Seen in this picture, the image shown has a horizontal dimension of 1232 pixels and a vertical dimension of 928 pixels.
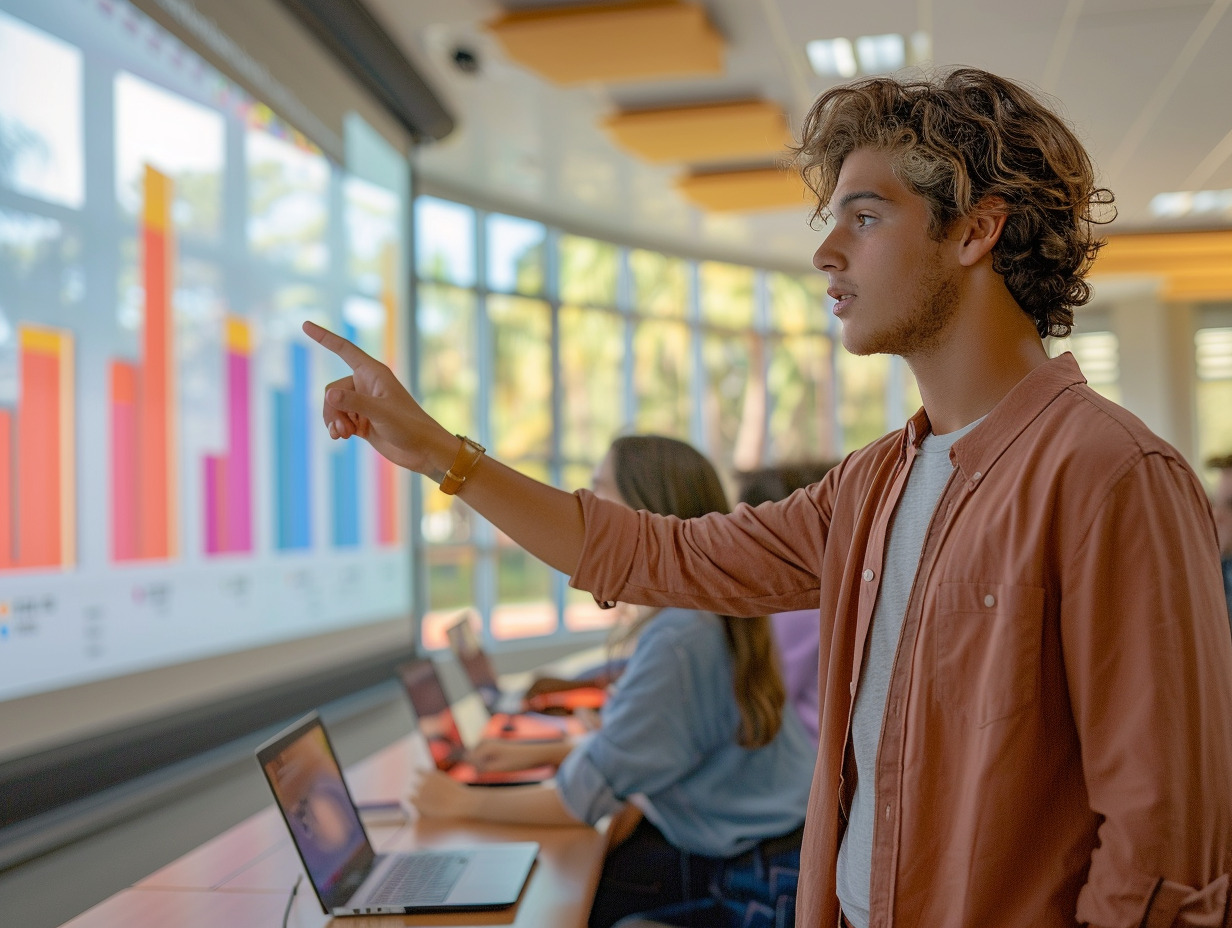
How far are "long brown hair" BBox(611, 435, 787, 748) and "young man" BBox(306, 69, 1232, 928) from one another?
0.68 m

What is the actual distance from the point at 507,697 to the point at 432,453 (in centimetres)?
259

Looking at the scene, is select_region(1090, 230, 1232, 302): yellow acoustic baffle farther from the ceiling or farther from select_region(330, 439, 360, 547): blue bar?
select_region(330, 439, 360, 547): blue bar

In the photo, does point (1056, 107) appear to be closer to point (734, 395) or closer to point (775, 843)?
point (775, 843)

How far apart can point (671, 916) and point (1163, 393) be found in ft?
34.0

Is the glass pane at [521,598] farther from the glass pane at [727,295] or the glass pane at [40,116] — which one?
the glass pane at [40,116]

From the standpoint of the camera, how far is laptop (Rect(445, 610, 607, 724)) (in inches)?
131

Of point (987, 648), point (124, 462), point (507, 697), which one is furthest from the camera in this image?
point (507, 697)

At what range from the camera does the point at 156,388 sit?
8.44 ft

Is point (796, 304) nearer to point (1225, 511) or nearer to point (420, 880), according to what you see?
point (1225, 511)

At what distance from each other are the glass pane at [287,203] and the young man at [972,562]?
2.15m

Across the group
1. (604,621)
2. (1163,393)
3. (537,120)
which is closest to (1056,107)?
(537,120)

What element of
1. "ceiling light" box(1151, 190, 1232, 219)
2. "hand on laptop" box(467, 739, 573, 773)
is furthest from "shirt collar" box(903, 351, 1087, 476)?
"ceiling light" box(1151, 190, 1232, 219)

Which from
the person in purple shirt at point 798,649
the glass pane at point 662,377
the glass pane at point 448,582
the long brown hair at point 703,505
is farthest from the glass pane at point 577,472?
the long brown hair at point 703,505

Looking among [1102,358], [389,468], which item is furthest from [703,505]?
[1102,358]
